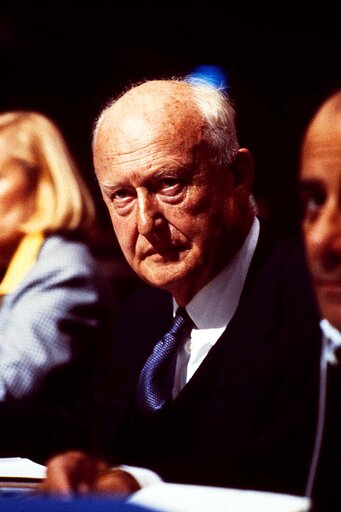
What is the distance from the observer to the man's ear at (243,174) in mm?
1678

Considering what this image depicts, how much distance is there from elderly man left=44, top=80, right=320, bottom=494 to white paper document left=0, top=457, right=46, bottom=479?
163 millimetres

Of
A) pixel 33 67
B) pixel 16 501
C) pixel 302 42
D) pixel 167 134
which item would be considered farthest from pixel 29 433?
pixel 302 42

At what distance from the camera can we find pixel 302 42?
1.76 meters

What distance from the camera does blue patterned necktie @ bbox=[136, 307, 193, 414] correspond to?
1.71 m

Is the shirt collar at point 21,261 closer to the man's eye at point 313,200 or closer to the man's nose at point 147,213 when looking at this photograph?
the man's nose at point 147,213

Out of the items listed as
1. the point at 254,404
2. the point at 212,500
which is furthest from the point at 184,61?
the point at 212,500

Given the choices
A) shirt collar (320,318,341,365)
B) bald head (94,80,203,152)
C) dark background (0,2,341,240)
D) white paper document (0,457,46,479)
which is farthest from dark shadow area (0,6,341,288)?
white paper document (0,457,46,479)

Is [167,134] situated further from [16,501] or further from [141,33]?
[16,501]

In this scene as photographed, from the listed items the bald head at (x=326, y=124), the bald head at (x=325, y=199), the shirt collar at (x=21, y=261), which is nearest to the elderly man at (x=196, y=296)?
the bald head at (x=325, y=199)

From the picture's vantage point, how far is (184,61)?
74.0 inches

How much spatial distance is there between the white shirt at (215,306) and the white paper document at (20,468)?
0.20m

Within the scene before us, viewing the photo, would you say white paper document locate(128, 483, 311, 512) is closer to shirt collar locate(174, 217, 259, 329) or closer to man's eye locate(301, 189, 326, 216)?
shirt collar locate(174, 217, 259, 329)

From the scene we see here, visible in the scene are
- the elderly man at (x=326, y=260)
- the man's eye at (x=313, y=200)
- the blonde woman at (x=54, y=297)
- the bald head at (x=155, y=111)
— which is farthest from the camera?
the blonde woman at (x=54, y=297)

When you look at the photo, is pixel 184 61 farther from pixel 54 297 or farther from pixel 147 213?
pixel 54 297
